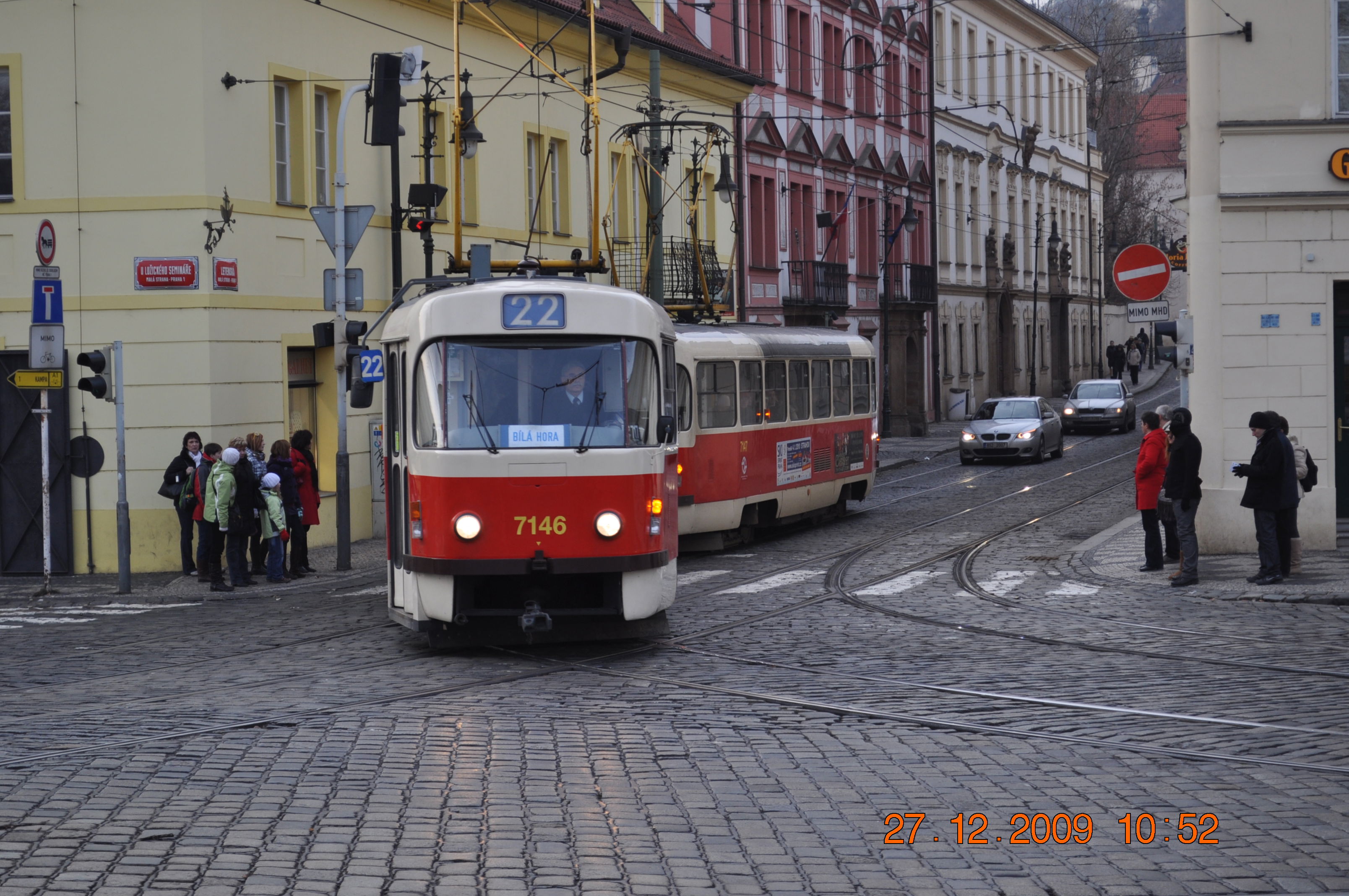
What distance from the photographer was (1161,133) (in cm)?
11125

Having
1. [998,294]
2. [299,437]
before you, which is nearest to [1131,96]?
[998,294]

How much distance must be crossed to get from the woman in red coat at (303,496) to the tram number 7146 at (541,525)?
8.45m

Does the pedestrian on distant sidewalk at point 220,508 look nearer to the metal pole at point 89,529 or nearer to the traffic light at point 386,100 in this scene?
the metal pole at point 89,529

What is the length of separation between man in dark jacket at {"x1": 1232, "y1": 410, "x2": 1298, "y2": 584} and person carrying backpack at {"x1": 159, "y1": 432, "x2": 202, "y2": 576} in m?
11.6

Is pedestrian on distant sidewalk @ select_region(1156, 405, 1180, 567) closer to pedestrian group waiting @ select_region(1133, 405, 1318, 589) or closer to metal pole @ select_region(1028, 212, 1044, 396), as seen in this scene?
pedestrian group waiting @ select_region(1133, 405, 1318, 589)

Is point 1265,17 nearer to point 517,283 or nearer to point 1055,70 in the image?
Answer: point 517,283

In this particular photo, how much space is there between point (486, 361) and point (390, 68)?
427 inches

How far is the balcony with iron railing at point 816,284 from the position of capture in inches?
1812

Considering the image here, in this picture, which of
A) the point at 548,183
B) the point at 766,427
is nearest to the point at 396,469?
the point at 766,427

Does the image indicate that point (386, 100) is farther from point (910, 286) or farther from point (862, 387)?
point (910, 286)

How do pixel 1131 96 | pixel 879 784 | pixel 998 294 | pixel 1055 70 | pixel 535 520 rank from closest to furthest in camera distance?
1. pixel 879 784
2. pixel 535 520
3. pixel 998 294
4. pixel 1055 70
5. pixel 1131 96

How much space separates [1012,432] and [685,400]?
1935 cm

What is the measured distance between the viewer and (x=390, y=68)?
2231 centimetres

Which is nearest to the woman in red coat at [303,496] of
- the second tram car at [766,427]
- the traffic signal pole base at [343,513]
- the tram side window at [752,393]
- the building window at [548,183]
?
the traffic signal pole base at [343,513]
